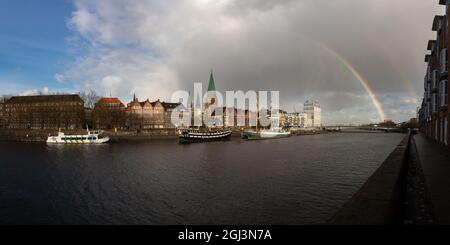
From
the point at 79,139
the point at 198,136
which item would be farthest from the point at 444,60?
the point at 79,139

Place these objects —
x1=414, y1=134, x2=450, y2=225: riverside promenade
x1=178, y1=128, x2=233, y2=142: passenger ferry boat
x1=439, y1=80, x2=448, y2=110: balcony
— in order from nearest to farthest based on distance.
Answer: x1=414, y1=134, x2=450, y2=225: riverside promenade < x1=439, y1=80, x2=448, y2=110: balcony < x1=178, y1=128, x2=233, y2=142: passenger ferry boat

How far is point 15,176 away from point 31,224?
17.7 m

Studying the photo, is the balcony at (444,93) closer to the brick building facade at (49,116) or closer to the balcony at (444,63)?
the balcony at (444,63)

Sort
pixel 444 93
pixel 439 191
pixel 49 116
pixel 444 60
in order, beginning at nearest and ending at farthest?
1. pixel 439 191
2. pixel 444 60
3. pixel 444 93
4. pixel 49 116

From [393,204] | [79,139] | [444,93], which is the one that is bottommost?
[79,139]

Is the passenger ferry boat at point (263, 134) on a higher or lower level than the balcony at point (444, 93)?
lower

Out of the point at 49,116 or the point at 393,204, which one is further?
the point at 49,116

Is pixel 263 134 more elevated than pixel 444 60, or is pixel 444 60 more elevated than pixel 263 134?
pixel 444 60

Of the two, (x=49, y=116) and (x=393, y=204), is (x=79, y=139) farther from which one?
(x=393, y=204)

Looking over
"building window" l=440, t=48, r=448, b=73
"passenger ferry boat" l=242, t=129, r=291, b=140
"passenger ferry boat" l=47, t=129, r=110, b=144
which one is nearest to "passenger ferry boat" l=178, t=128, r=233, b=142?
"passenger ferry boat" l=242, t=129, r=291, b=140

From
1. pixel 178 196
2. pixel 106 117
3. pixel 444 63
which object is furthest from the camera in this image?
pixel 106 117

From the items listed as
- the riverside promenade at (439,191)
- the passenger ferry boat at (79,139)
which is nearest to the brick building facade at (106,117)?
the passenger ferry boat at (79,139)

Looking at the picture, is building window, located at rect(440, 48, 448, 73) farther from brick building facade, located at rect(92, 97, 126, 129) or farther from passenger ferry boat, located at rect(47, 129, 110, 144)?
brick building facade, located at rect(92, 97, 126, 129)

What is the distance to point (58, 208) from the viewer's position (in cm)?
1692
